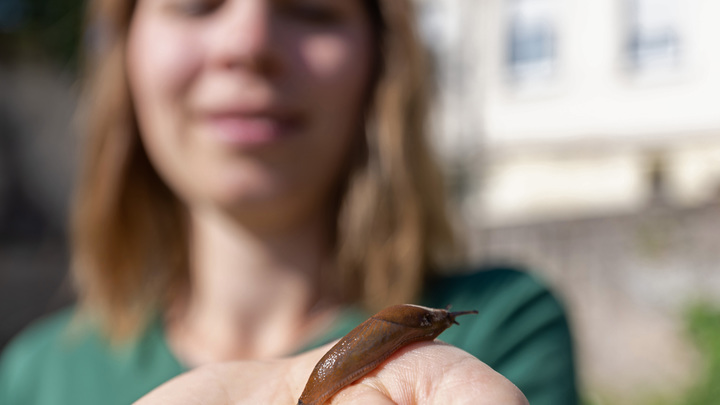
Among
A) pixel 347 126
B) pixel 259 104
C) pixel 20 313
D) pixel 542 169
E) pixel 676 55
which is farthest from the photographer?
pixel 542 169

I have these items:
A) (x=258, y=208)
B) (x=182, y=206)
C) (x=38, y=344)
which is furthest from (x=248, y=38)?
(x=38, y=344)

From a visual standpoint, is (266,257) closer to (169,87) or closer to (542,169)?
(169,87)

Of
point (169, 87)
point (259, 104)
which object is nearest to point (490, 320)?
point (259, 104)

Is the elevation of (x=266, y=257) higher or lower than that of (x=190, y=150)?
lower

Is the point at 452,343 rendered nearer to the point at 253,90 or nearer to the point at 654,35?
the point at 253,90

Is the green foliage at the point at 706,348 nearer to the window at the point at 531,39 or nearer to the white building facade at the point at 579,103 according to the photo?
the white building facade at the point at 579,103

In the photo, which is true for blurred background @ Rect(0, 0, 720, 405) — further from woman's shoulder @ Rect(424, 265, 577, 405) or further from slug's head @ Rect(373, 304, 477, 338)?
slug's head @ Rect(373, 304, 477, 338)
